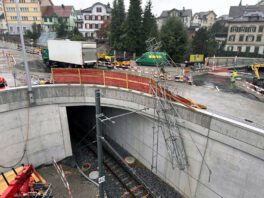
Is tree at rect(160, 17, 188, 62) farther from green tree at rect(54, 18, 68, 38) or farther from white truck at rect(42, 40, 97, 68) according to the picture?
green tree at rect(54, 18, 68, 38)

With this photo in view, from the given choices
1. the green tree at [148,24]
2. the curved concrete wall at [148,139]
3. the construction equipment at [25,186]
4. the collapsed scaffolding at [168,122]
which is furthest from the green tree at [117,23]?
the construction equipment at [25,186]

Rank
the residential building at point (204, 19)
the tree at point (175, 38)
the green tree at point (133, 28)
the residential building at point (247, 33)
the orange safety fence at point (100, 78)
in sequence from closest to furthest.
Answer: the orange safety fence at point (100, 78) → the tree at point (175, 38) → the green tree at point (133, 28) → the residential building at point (247, 33) → the residential building at point (204, 19)

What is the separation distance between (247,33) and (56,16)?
59.6 metres

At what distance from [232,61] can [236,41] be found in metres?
20.3

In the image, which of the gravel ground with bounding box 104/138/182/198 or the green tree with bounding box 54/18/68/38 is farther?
the green tree with bounding box 54/18/68/38

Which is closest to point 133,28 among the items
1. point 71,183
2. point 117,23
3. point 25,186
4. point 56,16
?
point 117,23

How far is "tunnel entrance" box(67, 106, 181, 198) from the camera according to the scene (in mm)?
13250

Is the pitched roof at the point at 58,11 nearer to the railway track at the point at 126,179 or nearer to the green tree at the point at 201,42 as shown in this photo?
the green tree at the point at 201,42

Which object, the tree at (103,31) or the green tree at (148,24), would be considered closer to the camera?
the green tree at (148,24)

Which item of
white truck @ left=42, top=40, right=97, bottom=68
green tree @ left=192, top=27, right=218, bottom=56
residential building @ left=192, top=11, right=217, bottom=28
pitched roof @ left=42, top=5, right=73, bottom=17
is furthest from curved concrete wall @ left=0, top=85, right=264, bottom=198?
residential building @ left=192, top=11, right=217, bottom=28

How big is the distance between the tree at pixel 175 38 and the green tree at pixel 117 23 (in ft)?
37.9

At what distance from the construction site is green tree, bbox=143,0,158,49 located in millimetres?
22881

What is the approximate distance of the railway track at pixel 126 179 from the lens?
1289 cm

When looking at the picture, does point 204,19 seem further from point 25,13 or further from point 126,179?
point 126,179
